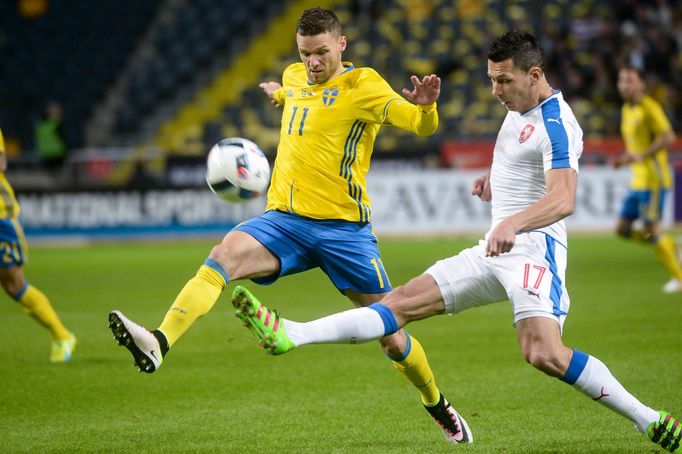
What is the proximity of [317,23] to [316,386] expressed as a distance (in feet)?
8.71

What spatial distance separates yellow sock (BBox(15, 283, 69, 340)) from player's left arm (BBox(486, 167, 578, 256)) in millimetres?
4992

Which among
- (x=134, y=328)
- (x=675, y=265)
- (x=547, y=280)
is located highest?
(x=547, y=280)

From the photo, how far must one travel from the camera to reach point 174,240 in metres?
Answer: 21.2

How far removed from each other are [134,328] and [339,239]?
1.47 metres

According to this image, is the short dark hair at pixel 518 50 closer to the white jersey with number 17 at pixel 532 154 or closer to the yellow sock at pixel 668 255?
the white jersey with number 17 at pixel 532 154

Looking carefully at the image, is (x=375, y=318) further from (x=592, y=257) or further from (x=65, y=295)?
(x=592, y=257)

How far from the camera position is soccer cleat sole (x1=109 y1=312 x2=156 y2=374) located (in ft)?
16.4

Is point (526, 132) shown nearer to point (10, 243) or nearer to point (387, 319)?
point (387, 319)

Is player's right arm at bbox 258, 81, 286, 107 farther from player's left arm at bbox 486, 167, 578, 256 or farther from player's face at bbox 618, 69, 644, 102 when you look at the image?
player's face at bbox 618, 69, 644, 102

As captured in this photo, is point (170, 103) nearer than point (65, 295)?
No

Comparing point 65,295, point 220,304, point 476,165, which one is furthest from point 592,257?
point 65,295

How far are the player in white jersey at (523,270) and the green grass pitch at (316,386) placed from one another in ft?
2.02

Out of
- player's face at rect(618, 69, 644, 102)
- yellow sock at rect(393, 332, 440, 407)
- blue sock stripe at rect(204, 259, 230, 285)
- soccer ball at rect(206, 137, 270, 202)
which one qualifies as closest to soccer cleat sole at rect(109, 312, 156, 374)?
blue sock stripe at rect(204, 259, 230, 285)

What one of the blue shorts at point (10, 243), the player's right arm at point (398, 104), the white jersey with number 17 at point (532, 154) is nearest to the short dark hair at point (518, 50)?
the white jersey with number 17 at point (532, 154)
